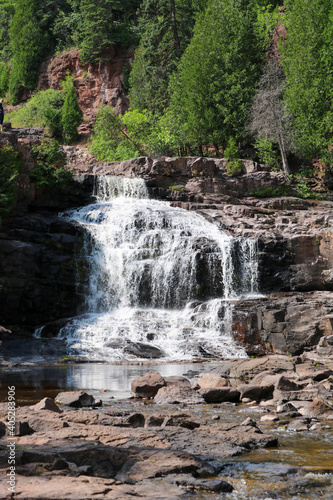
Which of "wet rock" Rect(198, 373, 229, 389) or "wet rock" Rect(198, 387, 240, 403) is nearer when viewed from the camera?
"wet rock" Rect(198, 387, 240, 403)

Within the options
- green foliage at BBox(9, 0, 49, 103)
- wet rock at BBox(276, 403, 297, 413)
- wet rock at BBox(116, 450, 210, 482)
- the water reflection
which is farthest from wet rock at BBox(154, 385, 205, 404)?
green foliage at BBox(9, 0, 49, 103)

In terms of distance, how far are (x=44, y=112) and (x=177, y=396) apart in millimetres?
40584

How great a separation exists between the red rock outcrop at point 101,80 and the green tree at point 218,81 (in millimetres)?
10433

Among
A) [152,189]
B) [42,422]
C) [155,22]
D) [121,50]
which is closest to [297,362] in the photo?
[42,422]

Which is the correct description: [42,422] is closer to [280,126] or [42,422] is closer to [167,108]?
[280,126]

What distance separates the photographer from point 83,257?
23344 millimetres

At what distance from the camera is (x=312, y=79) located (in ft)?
109

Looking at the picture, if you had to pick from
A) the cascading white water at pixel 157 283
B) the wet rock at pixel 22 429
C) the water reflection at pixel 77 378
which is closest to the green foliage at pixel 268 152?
the cascading white water at pixel 157 283

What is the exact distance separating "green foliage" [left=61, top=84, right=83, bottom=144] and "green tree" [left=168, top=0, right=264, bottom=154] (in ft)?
32.2

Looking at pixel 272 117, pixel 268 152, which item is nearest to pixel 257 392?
pixel 272 117

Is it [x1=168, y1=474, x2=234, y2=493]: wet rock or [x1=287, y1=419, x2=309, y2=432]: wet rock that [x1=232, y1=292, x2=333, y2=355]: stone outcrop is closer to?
[x1=287, y1=419, x2=309, y2=432]: wet rock

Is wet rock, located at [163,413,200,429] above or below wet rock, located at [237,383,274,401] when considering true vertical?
above

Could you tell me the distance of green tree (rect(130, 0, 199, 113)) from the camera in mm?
43062

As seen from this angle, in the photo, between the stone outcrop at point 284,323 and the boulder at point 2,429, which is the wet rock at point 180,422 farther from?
the stone outcrop at point 284,323
